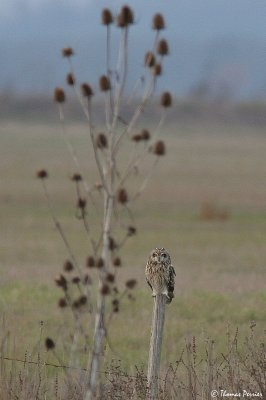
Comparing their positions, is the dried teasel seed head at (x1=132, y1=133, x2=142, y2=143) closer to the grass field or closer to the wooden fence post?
the grass field

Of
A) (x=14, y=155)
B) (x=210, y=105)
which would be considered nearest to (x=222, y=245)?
(x=14, y=155)

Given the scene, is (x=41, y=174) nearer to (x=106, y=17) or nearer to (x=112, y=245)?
(x=112, y=245)

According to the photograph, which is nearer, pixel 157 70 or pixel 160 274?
pixel 157 70

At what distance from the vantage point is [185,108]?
114 m

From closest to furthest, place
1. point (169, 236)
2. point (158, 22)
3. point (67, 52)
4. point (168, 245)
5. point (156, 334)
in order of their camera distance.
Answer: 1. point (158, 22)
2. point (67, 52)
3. point (156, 334)
4. point (168, 245)
5. point (169, 236)

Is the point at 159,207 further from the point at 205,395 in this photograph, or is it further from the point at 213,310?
the point at 205,395

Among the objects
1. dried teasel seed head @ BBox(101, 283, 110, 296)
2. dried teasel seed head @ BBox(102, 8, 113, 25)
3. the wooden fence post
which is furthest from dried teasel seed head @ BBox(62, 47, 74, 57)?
the wooden fence post

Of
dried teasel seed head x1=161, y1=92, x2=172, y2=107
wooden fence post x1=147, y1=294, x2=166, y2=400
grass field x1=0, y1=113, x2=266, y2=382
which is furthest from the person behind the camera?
grass field x1=0, y1=113, x2=266, y2=382

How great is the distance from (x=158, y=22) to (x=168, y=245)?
21.8m

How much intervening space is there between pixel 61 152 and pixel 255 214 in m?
34.3

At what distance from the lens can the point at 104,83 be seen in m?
6.21

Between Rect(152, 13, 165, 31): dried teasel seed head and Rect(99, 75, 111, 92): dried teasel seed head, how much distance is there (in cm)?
35

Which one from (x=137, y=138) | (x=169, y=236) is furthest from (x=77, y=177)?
(x=169, y=236)

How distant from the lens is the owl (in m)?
7.55
